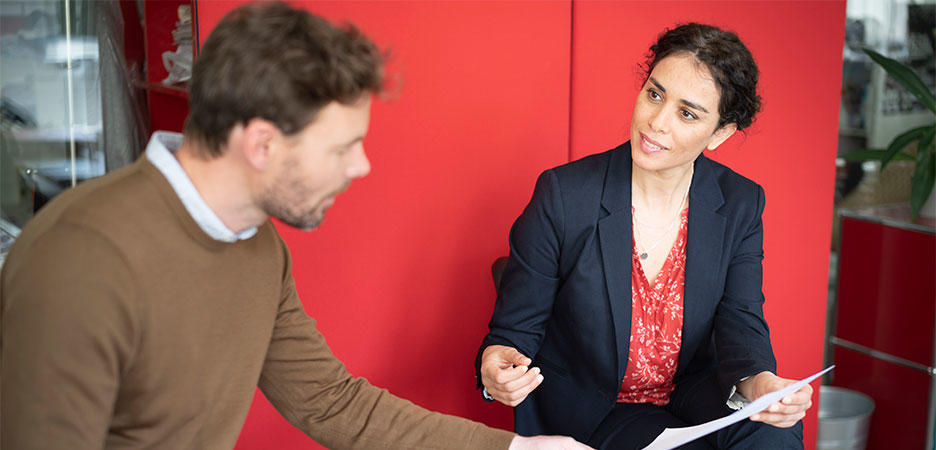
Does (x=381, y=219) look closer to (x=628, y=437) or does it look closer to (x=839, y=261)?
(x=628, y=437)

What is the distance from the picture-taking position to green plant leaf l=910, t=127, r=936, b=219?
10.5ft

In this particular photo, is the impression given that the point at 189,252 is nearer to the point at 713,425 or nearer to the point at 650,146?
the point at 713,425

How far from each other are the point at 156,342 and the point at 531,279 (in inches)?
36.6

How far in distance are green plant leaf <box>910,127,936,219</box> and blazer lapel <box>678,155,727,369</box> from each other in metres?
1.52

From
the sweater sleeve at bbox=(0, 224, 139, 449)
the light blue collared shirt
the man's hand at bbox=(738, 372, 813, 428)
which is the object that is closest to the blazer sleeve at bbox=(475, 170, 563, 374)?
the man's hand at bbox=(738, 372, 813, 428)

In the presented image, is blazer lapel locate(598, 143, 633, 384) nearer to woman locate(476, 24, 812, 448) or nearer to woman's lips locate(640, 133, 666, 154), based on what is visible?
woman locate(476, 24, 812, 448)

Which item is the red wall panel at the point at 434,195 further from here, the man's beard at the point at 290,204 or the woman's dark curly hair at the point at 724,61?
Result: the man's beard at the point at 290,204

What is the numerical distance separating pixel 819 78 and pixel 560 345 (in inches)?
54.5

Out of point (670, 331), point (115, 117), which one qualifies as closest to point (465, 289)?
point (670, 331)

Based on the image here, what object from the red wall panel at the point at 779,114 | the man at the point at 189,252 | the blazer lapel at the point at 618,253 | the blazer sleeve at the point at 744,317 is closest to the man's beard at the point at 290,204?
the man at the point at 189,252

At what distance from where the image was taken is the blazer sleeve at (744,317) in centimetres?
192

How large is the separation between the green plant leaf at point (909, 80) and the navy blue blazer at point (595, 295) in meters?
1.58

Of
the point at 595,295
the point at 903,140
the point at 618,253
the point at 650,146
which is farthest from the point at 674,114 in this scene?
the point at 903,140

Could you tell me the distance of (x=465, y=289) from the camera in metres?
2.50
